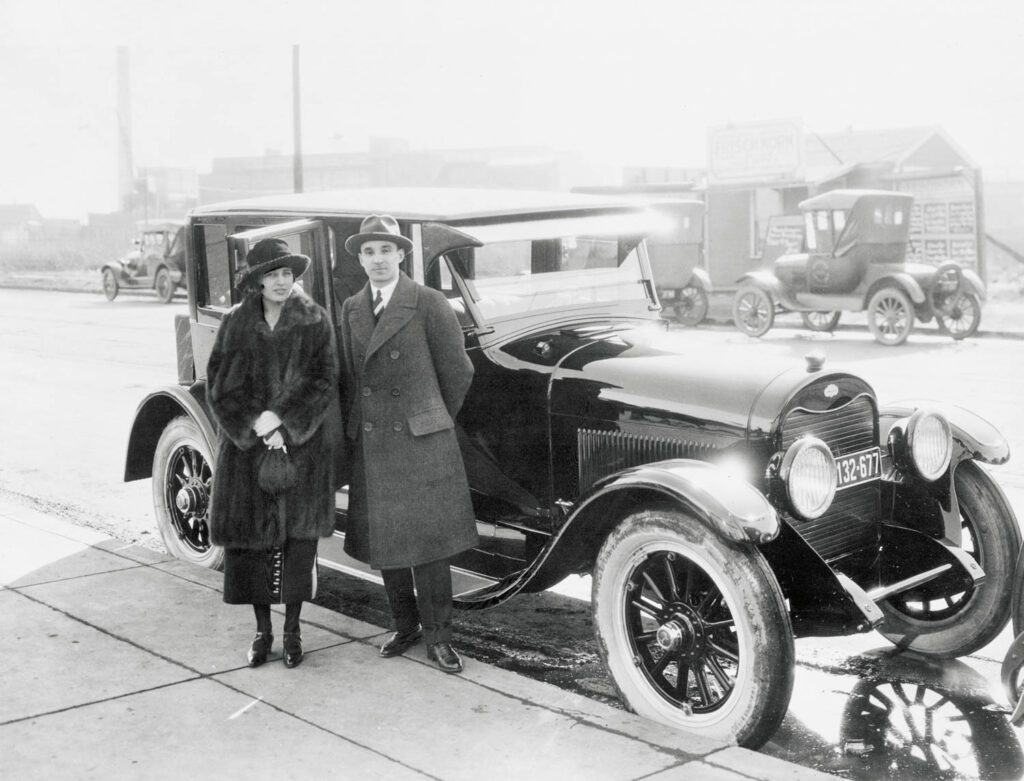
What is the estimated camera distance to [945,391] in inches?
446

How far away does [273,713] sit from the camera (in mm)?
3836

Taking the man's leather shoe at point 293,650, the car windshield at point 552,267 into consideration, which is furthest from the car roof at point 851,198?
the man's leather shoe at point 293,650

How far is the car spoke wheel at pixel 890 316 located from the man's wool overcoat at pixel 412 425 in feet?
43.0

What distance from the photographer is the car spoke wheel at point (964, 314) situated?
16656 millimetres

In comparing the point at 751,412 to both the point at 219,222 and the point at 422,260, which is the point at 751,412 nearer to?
the point at 422,260

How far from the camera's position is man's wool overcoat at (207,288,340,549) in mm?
4324

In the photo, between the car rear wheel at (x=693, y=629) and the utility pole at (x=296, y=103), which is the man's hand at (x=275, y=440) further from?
the utility pole at (x=296, y=103)

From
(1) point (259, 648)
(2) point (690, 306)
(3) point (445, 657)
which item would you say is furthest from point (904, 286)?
(1) point (259, 648)

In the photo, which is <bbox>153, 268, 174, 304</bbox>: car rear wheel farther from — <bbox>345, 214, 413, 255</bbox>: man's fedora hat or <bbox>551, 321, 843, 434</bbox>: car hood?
<bbox>345, 214, 413, 255</bbox>: man's fedora hat

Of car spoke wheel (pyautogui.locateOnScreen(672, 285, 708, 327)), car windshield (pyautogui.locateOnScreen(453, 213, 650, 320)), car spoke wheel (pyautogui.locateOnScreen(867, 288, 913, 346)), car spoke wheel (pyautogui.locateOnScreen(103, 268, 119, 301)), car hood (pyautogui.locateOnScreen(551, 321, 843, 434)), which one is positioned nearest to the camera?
car hood (pyautogui.locateOnScreen(551, 321, 843, 434))

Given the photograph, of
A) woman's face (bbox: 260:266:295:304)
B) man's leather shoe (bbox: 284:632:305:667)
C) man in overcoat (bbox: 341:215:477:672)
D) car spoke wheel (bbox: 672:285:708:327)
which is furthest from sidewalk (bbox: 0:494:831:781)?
car spoke wheel (bbox: 672:285:708:327)

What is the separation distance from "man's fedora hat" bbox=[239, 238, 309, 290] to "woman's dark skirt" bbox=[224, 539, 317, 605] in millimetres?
994

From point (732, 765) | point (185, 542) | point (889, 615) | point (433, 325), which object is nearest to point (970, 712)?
point (889, 615)

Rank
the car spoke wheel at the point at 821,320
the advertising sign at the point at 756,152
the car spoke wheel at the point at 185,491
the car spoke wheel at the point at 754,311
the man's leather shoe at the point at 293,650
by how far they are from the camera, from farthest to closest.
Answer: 1. the advertising sign at the point at 756,152
2. the car spoke wheel at the point at 821,320
3. the car spoke wheel at the point at 754,311
4. the car spoke wheel at the point at 185,491
5. the man's leather shoe at the point at 293,650
